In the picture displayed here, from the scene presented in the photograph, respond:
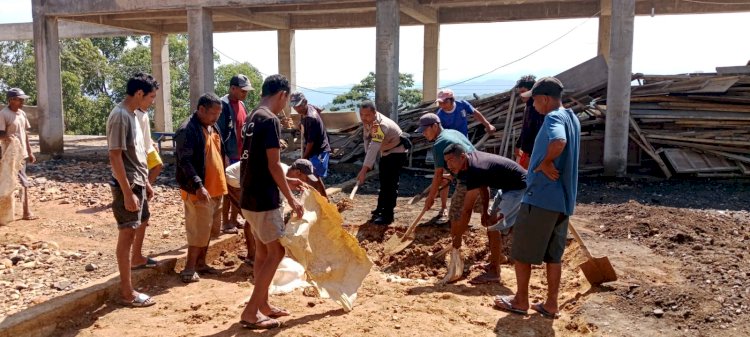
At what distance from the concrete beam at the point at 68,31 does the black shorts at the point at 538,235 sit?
17.1 meters

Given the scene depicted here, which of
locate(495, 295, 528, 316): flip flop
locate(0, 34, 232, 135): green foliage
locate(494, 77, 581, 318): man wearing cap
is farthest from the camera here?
locate(0, 34, 232, 135): green foliage

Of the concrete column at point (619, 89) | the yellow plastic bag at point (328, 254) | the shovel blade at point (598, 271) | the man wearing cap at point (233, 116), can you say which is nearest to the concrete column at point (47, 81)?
the man wearing cap at point (233, 116)

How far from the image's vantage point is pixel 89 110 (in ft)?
83.0

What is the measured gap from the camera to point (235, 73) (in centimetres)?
2973

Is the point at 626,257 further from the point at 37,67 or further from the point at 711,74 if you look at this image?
the point at 37,67

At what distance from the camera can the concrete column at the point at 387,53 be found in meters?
11.0

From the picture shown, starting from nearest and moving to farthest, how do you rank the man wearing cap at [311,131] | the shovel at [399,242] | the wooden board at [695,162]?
1. the shovel at [399,242]
2. the man wearing cap at [311,131]
3. the wooden board at [695,162]

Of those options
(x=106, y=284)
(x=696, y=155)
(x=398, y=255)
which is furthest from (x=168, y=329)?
(x=696, y=155)

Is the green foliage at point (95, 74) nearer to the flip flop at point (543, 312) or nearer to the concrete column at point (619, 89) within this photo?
the concrete column at point (619, 89)

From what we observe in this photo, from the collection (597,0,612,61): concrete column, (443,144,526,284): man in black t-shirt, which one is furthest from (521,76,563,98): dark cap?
(597,0,612,61): concrete column

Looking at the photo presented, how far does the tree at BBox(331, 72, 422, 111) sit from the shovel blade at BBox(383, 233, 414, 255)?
2103 centimetres

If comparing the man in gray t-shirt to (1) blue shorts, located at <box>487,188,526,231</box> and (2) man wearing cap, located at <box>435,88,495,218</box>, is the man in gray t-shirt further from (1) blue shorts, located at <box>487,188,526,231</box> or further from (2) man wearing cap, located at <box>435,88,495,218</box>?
(2) man wearing cap, located at <box>435,88,495,218</box>

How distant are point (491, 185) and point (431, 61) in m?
11.2

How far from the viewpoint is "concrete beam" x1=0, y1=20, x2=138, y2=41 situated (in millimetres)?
18656
